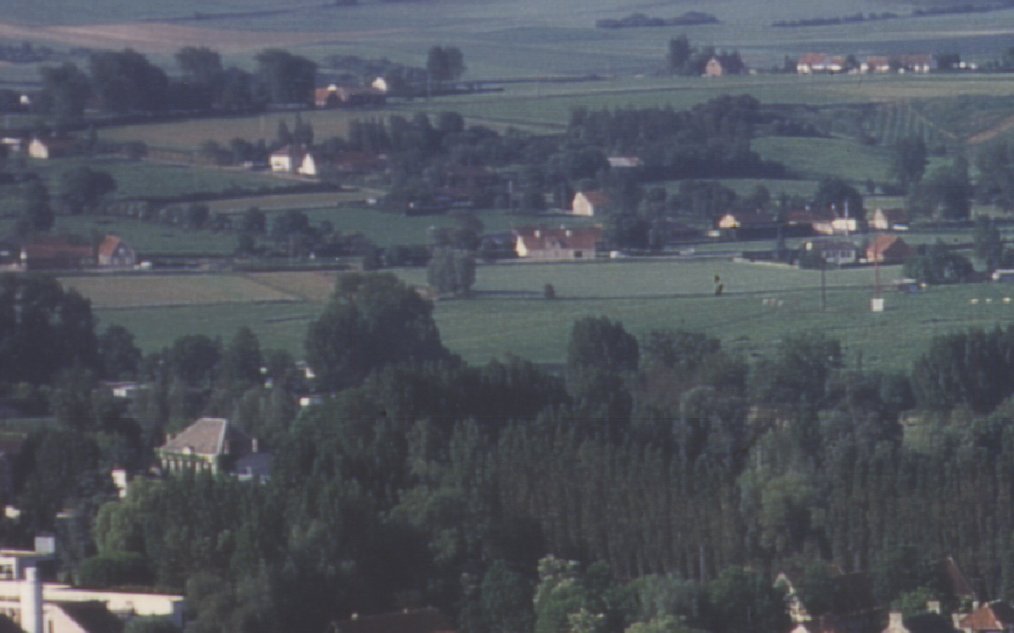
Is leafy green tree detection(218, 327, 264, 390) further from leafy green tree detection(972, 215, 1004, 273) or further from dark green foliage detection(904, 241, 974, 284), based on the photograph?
leafy green tree detection(972, 215, 1004, 273)

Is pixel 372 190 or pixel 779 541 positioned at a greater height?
pixel 372 190

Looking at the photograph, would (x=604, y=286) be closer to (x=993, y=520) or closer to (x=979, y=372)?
(x=979, y=372)

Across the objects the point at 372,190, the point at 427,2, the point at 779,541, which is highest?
the point at 427,2

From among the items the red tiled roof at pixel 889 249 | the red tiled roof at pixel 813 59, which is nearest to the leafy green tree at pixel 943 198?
the red tiled roof at pixel 889 249

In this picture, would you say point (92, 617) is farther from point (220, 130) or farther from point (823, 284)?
point (220, 130)

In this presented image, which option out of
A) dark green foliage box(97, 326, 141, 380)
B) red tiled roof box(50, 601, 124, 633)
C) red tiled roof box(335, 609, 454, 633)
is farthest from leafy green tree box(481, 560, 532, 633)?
dark green foliage box(97, 326, 141, 380)

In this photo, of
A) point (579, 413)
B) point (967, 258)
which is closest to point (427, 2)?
point (967, 258)

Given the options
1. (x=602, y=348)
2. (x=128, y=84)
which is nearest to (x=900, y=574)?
(x=602, y=348)
